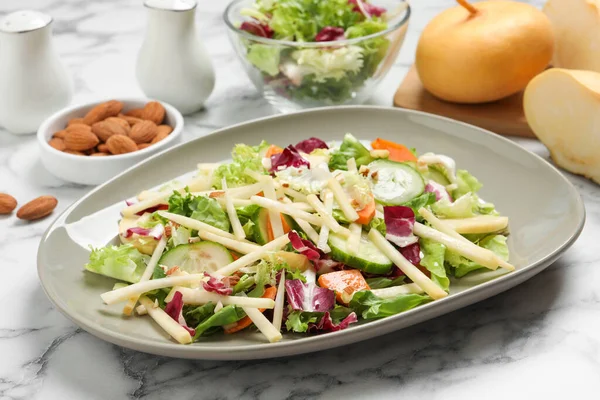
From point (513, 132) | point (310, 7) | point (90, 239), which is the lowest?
point (513, 132)

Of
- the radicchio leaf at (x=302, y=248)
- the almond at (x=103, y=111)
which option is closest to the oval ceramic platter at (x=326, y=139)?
the radicchio leaf at (x=302, y=248)

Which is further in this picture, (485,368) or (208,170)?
(208,170)

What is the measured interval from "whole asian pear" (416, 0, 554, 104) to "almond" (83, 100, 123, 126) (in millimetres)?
1201

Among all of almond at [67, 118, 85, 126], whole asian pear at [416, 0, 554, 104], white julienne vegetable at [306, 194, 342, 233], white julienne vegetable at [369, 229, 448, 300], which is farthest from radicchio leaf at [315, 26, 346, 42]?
white julienne vegetable at [369, 229, 448, 300]

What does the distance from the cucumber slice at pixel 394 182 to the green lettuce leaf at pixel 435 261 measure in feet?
0.58

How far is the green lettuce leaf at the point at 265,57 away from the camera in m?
3.11

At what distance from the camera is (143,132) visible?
297 cm

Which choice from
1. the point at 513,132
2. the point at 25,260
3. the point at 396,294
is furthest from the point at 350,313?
the point at 513,132

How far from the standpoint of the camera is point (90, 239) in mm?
2391

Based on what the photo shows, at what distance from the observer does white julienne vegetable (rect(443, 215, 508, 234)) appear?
230cm

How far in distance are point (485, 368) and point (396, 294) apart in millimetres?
278

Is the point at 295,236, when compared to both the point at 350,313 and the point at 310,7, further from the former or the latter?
the point at 310,7

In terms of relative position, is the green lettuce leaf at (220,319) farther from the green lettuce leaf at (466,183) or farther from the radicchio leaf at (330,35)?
the radicchio leaf at (330,35)

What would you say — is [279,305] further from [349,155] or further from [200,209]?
[349,155]
